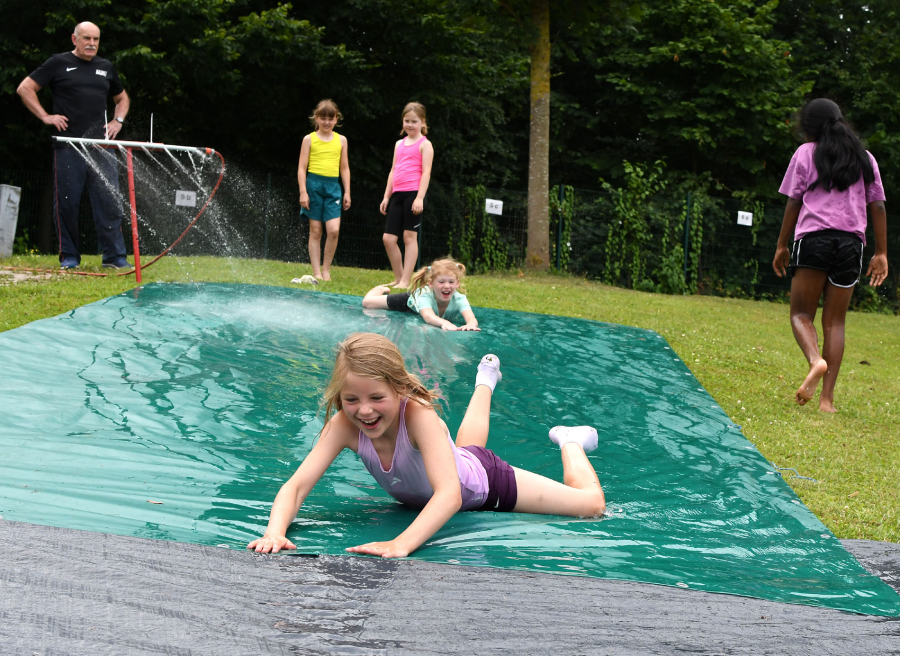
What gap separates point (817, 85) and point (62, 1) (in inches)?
613

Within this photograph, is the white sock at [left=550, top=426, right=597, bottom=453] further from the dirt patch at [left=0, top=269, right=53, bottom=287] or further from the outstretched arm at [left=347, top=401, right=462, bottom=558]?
the dirt patch at [left=0, top=269, right=53, bottom=287]

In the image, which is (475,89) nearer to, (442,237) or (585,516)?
(442,237)

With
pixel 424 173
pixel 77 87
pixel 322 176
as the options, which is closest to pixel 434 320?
pixel 424 173

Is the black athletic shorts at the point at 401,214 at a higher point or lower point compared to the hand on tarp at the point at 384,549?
higher

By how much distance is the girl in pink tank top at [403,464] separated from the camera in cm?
277

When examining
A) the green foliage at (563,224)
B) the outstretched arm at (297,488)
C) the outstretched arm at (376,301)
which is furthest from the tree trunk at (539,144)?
the outstretched arm at (297,488)

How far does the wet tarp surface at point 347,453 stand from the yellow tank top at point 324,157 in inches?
101

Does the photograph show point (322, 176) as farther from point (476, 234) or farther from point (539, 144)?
point (476, 234)

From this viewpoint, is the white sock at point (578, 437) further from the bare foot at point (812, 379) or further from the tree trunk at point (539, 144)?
the tree trunk at point (539, 144)

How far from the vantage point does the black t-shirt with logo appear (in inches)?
320

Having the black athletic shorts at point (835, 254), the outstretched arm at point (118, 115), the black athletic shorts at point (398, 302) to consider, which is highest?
the outstretched arm at point (118, 115)

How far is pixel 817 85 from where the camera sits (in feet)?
65.1

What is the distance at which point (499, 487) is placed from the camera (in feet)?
10.6

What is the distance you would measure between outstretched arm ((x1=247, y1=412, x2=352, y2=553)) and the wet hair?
372cm
